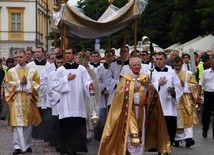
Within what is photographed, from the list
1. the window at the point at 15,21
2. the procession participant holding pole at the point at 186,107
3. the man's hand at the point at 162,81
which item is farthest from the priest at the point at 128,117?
the window at the point at 15,21

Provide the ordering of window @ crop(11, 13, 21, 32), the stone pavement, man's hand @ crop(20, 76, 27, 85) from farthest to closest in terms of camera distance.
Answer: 1. window @ crop(11, 13, 21, 32)
2. the stone pavement
3. man's hand @ crop(20, 76, 27, 85)

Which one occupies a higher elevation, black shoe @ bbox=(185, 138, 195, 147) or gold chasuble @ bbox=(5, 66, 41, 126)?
gold chasuble @ bbox=(5, 66, 41, 126)

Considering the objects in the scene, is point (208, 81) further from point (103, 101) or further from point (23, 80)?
point (23, 80)

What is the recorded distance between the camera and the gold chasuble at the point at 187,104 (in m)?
13.8

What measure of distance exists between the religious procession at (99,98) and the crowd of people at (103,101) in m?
0.02

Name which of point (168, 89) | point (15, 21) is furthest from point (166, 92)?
point (15, 21)

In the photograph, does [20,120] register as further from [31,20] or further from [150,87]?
[31,20]

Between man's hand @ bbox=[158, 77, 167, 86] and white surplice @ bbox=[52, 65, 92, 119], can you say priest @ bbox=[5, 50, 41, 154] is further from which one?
man's hand @ bbox=[158, 77, 167, 86]

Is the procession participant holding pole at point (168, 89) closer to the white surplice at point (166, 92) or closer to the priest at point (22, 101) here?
the white surplice at point (166, 92)

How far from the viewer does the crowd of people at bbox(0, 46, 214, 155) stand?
10422 millimetres

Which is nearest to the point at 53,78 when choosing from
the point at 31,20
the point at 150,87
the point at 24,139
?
the point at 24,139

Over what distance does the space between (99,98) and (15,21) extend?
64.2 m

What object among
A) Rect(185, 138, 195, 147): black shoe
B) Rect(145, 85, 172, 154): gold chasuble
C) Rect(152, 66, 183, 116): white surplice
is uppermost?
Rect(152, 66, 183, 116): white surplice

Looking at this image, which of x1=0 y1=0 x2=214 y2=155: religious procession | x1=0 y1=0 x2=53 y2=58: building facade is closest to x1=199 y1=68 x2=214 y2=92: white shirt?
x1=0 y1=0 x2=214 y2=155: religious procession
